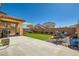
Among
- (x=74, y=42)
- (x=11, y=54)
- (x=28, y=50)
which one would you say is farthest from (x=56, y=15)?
(x=11, y=54)

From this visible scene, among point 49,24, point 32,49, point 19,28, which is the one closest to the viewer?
point 32,49

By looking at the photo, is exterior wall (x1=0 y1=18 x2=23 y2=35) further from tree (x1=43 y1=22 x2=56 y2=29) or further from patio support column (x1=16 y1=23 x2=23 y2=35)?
tree (x1=43 y1=22 x2=56 y2=29)

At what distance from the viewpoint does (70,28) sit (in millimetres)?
4828

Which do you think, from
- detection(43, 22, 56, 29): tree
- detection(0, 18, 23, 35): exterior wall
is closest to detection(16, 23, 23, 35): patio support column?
detection(0, 18, 23, 35): exterior wall

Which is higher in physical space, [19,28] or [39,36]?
[19,28]

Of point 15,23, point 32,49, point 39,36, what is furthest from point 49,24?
point 15,23

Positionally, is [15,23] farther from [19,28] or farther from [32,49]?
[32,49]

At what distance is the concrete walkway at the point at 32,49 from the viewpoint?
4.63 meters

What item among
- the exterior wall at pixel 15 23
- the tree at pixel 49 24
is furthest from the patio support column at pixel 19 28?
→ the tree at pixel 49 24

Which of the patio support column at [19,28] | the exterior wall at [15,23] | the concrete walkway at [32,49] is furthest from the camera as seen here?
the patio support column at [19,28]

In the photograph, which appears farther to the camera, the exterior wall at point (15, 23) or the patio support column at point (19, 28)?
the patio support column at point (19, 28)

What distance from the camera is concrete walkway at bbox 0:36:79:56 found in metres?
4.63

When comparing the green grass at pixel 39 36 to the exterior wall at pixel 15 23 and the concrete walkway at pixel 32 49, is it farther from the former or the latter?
the exterior wall at pixel 15 23

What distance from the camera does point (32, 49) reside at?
15.6 ft
